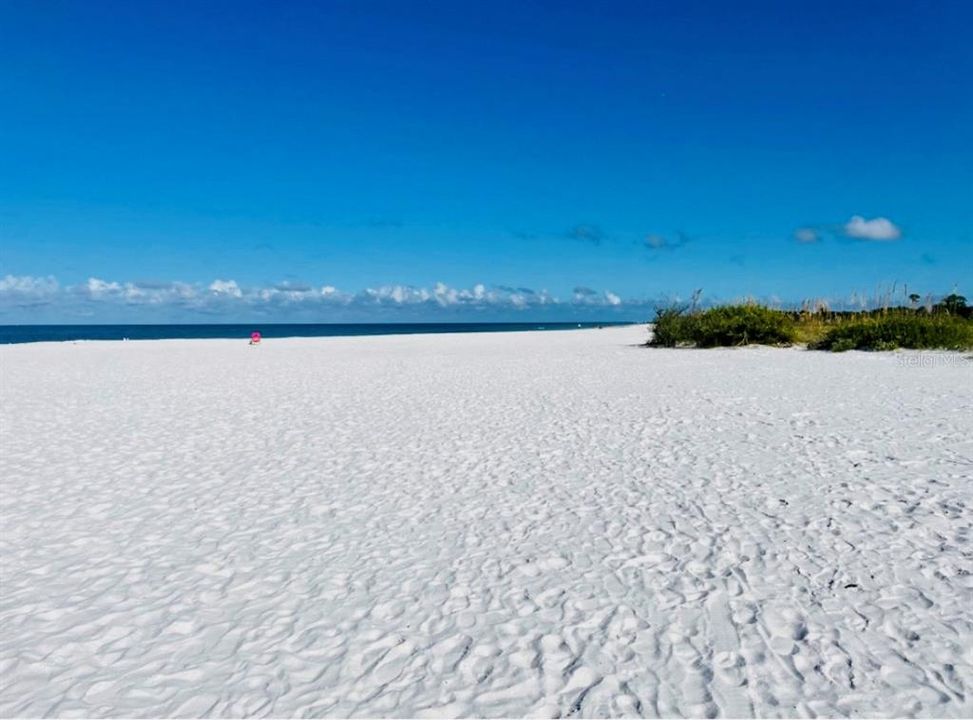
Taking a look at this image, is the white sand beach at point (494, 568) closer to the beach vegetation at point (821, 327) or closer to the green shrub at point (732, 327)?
the beach vegetation at point (821, 327)

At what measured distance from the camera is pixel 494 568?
14.2 feet

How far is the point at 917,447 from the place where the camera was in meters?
7.32

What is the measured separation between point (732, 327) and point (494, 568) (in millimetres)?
22827

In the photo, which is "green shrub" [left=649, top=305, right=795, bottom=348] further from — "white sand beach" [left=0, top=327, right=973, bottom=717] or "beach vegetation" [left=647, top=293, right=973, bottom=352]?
"white sand beach" [left=0, top=327, right=973, bottom=717]

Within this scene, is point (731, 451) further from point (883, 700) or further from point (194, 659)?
point (194, 659)

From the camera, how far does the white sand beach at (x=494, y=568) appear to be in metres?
3.05

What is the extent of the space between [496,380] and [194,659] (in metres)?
12.3

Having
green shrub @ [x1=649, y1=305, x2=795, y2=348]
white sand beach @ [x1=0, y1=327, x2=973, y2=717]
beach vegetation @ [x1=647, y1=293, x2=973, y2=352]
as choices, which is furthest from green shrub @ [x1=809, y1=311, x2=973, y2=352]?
white sand beach @ [x1=0, y1=327, x2=973, y2=717]

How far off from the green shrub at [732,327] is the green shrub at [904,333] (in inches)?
96.1

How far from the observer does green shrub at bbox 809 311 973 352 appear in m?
20.5

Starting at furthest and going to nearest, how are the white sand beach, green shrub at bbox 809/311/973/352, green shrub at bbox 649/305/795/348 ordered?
green shrub at bbox 649/305/795/348 → green shrub at bbox 809/311/973/352 → the white sand beach

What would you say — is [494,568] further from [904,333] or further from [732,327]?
[732,327]

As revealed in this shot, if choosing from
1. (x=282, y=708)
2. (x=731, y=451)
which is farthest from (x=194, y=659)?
(x=731, y=451)

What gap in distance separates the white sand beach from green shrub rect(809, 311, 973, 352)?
13.0m
